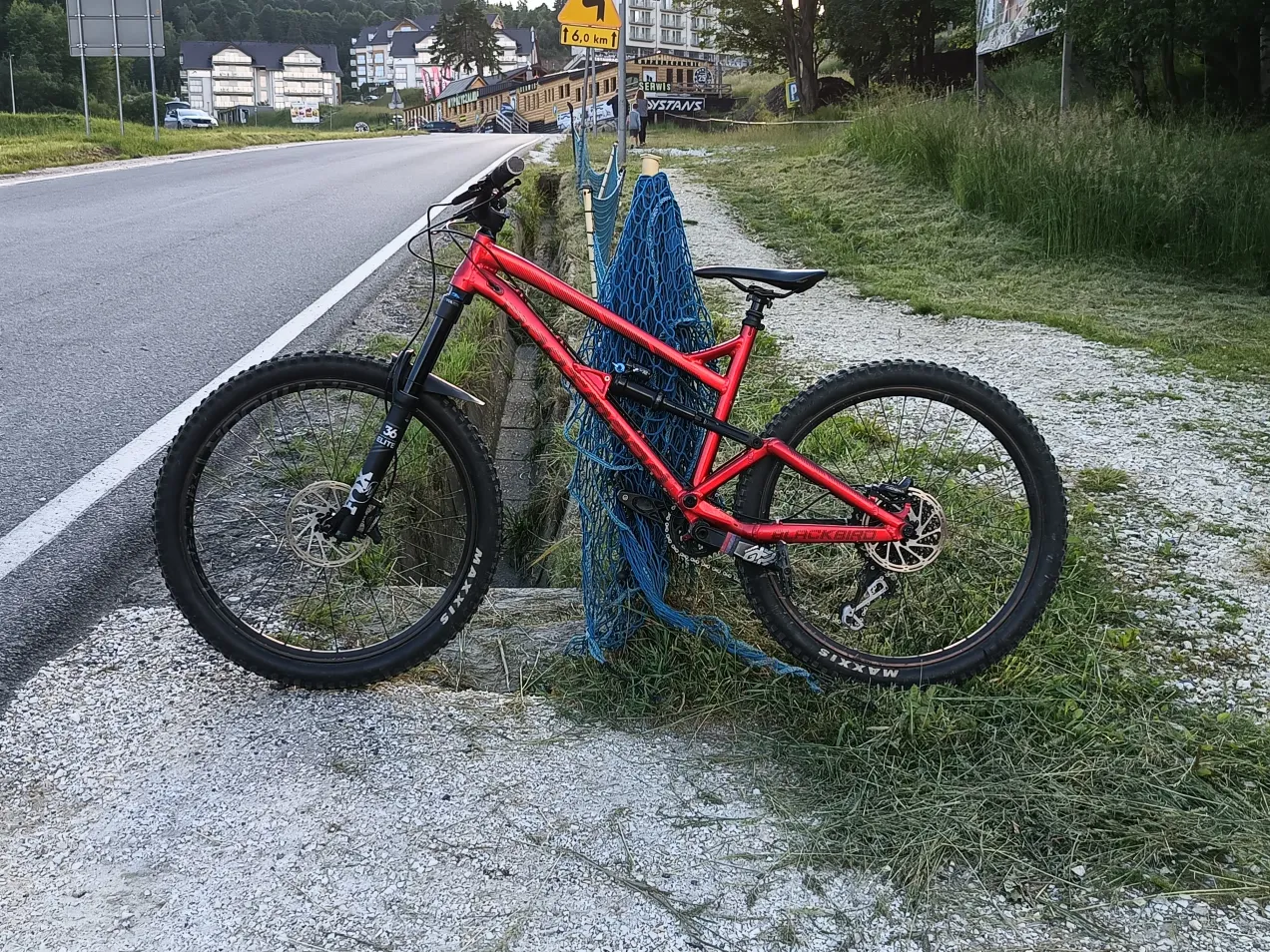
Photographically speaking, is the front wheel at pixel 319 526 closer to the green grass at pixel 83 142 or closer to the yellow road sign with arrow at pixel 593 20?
the yellow road sign with arrow at pixel 593 20

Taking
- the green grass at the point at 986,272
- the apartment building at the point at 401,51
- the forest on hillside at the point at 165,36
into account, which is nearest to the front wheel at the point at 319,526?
the green grass at the point at 986,272

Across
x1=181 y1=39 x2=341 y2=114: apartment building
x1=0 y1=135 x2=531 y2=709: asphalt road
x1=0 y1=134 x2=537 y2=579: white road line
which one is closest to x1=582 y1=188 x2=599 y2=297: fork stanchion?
x1=0 y1=135 x2=531 y2=709: asphalt road

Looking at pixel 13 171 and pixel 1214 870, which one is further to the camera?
pixel 13 171

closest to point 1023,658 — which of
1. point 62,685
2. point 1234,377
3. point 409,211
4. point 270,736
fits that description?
point 270,736

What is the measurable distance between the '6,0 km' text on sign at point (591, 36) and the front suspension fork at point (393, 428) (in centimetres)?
1139

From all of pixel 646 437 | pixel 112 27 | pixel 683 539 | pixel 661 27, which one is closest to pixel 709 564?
pixel 683 539

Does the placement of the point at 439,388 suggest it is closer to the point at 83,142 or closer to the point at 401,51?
the point at 83,142

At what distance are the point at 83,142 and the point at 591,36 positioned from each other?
12764 mm

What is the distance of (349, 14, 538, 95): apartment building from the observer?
159m

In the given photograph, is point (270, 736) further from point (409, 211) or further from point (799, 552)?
point (409, 211)

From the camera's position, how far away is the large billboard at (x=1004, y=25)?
47.7ft

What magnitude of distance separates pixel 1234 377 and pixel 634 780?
4.91 m

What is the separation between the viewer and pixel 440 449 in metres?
3.15

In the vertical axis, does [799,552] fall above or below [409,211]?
below
